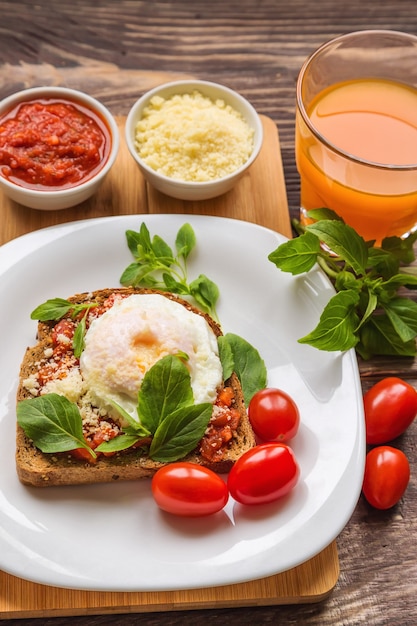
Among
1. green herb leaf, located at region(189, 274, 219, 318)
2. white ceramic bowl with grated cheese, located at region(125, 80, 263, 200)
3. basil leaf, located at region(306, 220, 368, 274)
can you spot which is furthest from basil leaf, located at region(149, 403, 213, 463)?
white ceramic bowl with grated cheese, located at region(125, 80, 263, 200)

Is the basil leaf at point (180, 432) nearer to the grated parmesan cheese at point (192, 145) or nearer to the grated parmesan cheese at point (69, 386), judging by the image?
the grated parmesan cheese at point (69, 386)

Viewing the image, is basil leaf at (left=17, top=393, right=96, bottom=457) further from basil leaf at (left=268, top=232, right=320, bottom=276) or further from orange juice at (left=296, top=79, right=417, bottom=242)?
orange juice at (left=296, top=79, right=417, bottom=242)

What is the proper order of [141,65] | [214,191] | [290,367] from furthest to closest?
1. [141,65]
2. [214,191]
3. [290,367]

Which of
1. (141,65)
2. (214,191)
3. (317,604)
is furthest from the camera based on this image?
(141,65)

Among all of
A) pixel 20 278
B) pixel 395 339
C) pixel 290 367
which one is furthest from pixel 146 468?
pixel 395 339

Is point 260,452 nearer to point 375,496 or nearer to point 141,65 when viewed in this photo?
point 375,496

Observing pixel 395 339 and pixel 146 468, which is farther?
pixel 395 339

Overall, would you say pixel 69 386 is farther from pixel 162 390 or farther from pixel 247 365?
pixel 247 365
